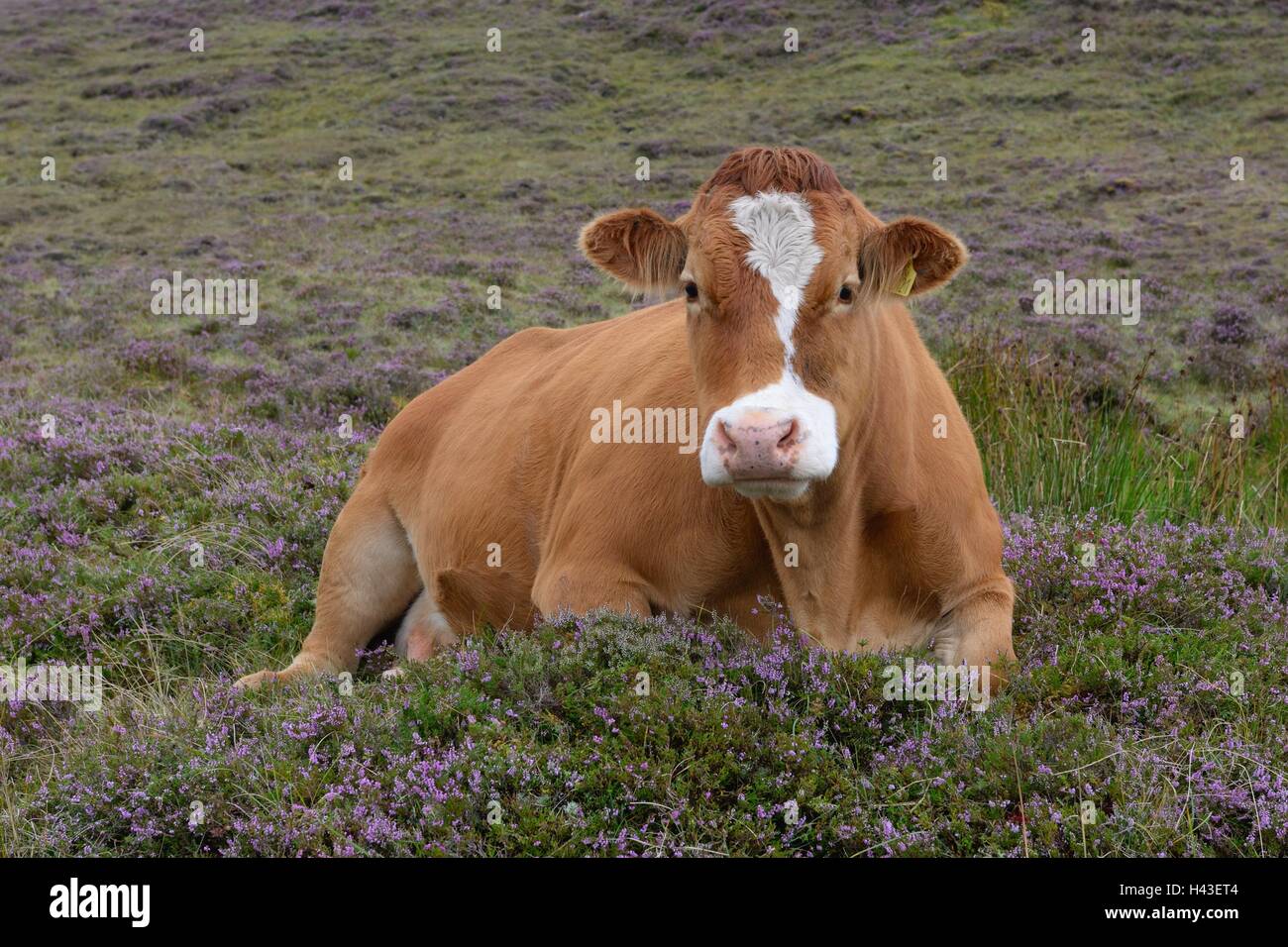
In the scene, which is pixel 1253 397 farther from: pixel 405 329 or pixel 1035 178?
pixel 1035 178

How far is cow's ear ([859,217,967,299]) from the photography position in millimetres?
4090

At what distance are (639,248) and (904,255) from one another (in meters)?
1.04

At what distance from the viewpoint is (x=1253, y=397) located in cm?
1324

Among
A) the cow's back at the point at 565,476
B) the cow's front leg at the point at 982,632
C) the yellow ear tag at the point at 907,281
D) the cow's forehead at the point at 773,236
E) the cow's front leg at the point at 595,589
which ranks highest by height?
the cow's forehead at the point at 773,236

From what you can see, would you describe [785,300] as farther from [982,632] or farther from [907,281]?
[982,632]

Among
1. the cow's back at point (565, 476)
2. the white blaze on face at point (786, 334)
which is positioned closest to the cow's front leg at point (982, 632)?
the cow's back at point (565, 476)

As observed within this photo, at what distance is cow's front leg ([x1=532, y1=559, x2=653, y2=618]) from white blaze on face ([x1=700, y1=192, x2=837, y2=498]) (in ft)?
3.37

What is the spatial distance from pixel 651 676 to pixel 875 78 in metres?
47.4

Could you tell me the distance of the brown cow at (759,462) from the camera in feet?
12.7

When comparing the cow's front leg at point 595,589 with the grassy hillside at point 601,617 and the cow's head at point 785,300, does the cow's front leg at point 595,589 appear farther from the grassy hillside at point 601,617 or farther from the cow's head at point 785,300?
the cow's head at point 785,300

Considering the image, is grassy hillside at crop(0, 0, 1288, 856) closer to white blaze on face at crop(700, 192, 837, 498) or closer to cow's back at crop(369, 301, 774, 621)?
cow's back at crop(369, 301, 774, 621)

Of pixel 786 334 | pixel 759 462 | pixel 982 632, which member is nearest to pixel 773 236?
pixel 786 334

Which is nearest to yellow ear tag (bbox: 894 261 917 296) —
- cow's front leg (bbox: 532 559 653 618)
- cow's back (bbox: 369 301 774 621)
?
cow's back (bbox: 369 301 774 621)

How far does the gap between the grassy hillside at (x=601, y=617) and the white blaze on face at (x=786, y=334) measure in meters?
0.79
